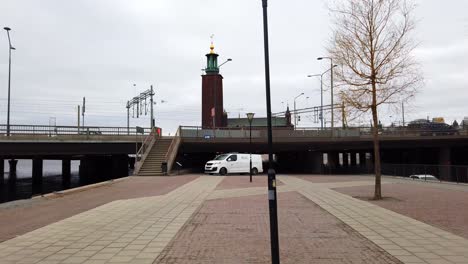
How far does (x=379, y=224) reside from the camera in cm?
1018

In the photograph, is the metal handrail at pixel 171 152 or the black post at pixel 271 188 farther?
the metal handrail at pixel 171 152

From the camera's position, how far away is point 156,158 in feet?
109

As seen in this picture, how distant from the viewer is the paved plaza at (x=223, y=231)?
7152mm

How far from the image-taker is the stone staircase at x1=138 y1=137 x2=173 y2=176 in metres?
30.8

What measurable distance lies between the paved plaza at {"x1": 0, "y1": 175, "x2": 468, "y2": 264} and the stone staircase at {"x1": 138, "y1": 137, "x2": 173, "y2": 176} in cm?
1560

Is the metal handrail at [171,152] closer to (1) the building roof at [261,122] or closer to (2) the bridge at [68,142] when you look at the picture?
(2) the bridge at [68,142]

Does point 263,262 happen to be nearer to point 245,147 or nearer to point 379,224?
point 379,224

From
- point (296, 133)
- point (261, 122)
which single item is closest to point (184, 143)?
point (296, 133)

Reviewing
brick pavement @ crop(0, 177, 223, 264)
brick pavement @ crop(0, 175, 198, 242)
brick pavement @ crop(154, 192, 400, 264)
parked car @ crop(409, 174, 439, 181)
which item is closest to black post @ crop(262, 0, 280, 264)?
brick pavement @ crop(154, 192, 400, 264)

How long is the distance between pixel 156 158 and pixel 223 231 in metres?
24.7

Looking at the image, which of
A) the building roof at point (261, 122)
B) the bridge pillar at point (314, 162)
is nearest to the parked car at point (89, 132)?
the bridge pillar at point (314, 162)

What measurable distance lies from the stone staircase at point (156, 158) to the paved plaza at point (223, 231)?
15.6 metres

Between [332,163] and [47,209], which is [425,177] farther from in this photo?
[332,163]

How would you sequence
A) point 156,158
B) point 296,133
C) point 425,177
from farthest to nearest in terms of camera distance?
1. point 296,133
2. point 156,158
3. point 425,177
